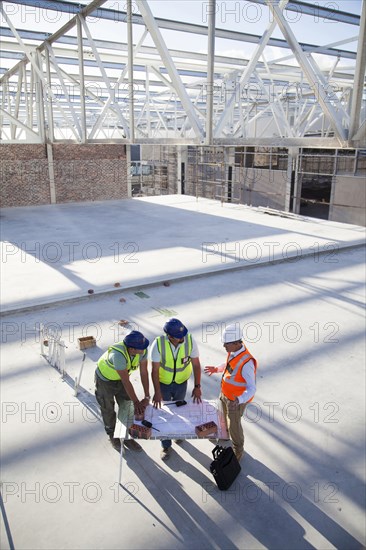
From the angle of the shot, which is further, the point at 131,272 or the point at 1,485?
the point at 131,272

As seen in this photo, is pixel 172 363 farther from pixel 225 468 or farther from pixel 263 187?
pixel 263 187

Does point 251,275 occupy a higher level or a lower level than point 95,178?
lower

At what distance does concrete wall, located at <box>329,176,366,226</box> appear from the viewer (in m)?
20.0

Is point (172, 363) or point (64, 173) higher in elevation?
point (64, 173)

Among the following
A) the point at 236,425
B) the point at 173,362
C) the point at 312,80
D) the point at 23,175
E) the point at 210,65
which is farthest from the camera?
the point at 23,175

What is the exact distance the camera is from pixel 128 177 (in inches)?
888

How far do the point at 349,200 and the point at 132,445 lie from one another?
19.1 m

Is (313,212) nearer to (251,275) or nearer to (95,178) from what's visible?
(95,178)

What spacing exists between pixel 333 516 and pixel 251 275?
6.85m

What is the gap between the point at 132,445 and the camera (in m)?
4.32

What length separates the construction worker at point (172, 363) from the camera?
4023 millimetres

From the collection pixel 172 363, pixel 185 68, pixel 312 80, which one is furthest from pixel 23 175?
pixel 172 363

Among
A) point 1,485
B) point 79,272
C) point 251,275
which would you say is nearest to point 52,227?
point 79,272

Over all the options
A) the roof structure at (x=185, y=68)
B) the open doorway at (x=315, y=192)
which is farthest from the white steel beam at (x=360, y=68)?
the open doorway at (x=315, y=192)
